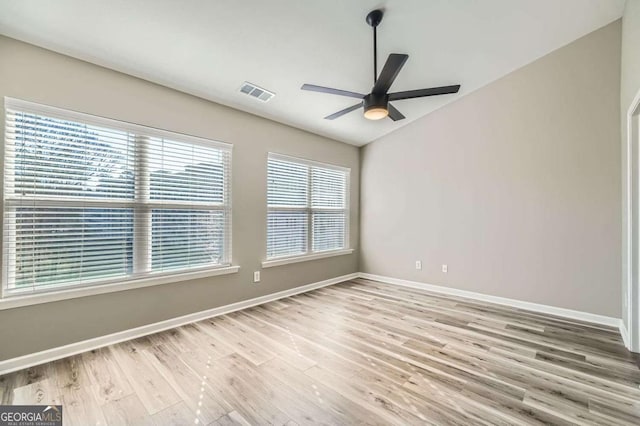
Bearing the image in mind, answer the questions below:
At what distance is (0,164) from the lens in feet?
7.02

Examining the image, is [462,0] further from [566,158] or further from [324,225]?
[324,225]

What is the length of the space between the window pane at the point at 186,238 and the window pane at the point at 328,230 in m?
1.71

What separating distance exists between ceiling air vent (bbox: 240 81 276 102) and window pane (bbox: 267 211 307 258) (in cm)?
153

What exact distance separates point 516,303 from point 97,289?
15.8 ft

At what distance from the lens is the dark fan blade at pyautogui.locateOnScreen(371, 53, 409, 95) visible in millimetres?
1965

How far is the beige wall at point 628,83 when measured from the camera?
234cm

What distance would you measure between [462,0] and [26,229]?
4.15 metres

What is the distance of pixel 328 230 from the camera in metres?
4.96

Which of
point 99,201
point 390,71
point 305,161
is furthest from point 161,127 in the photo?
point 390,71

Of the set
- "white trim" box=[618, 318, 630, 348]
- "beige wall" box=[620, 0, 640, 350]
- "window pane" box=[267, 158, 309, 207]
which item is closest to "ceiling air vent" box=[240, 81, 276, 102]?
"window pane" box=[267, 158, 309, 207]

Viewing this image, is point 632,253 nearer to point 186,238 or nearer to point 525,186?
point 525,186

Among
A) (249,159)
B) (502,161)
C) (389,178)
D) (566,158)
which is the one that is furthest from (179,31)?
(566,158)

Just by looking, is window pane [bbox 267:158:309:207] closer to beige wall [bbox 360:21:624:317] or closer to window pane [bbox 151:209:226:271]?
A: window pane [bbox 151:209:226:271]

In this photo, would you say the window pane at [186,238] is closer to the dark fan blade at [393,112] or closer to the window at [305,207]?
the window at [305,207]
